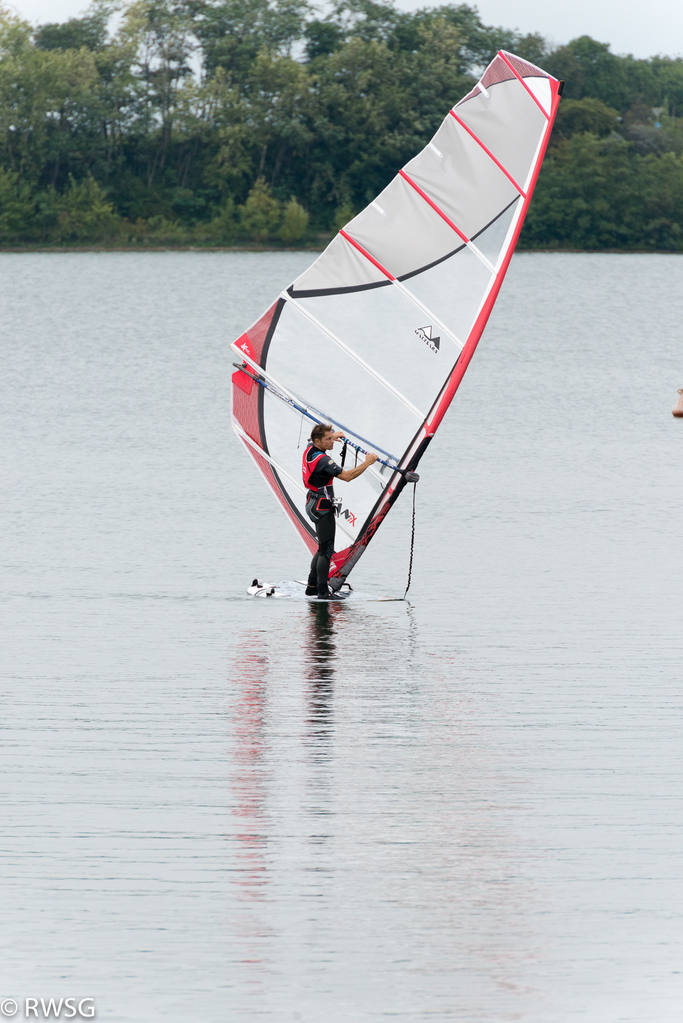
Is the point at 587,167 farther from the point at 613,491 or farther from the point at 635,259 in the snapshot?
the point at 613,491

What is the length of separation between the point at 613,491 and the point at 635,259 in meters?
67.8

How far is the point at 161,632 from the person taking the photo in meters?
10.2

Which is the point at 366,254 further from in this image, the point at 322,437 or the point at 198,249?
the point at 198,249

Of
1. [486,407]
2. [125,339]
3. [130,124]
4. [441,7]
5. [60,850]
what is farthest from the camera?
[441,7]

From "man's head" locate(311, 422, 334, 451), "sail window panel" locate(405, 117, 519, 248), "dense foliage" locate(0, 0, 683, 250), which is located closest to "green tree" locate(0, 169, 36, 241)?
"dense foliage" locate(0, 0, 683, 250)

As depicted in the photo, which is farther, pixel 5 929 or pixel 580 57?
pixel 580 57

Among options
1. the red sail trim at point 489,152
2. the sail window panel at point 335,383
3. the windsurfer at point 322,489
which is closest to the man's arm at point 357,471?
the windsurfer at point 322,489

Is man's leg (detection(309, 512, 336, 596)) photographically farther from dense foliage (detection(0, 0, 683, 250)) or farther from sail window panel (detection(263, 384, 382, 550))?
dense foliage (detection(0, 0, 683, 250))

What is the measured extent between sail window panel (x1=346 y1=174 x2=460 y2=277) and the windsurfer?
1.42 m

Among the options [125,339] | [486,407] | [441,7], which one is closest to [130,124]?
[441,7]

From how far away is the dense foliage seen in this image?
83375 millimetres

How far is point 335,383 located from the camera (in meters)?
11.2

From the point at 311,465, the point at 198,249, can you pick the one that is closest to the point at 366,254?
the point at 311,465

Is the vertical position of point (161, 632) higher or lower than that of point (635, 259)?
higher
